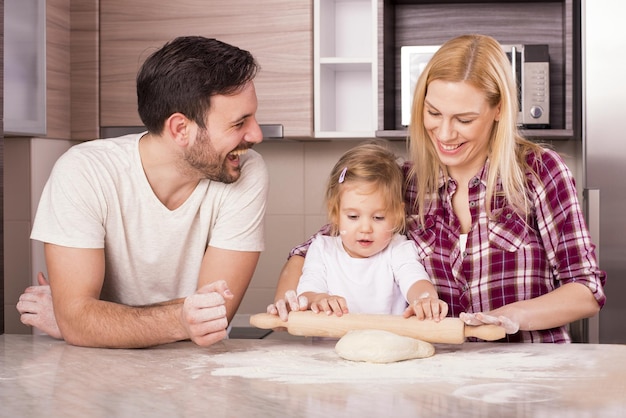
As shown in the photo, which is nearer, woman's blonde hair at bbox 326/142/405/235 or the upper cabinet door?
woman's blonde hair at bbox 326/142/405/235

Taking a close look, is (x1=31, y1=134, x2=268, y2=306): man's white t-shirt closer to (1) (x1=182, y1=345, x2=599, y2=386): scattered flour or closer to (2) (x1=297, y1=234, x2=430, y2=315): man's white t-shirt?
(2) (x1=297, y1=234, x2=430, y2=315): man's white t-shirt

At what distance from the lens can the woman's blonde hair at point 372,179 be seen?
1781 millimetres

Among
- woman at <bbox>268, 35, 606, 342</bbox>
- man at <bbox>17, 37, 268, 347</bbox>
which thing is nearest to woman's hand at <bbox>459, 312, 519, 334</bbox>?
woman at <bbox>268, 35, 606, 342</bbox>

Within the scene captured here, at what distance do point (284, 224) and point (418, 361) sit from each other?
5.58 feet

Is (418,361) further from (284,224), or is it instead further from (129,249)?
(284,224)

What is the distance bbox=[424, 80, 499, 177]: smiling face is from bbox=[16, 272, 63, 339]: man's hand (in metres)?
0.86

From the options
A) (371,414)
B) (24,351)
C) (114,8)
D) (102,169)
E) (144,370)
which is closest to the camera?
(371,414)

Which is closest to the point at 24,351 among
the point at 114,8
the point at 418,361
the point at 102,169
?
the point at 102,169

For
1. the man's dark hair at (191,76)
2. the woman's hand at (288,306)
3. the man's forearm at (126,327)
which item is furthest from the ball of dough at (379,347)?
the man's dark hair at (191,76)

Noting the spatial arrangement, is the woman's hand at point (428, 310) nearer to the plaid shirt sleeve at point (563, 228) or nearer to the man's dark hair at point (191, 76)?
the plaid shirt sleeve at point (563, 228)

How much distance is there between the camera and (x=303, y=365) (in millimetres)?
1287

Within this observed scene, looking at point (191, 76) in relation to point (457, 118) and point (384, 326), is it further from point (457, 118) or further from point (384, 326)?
point (384, 326)

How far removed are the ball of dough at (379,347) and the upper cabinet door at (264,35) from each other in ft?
4.55

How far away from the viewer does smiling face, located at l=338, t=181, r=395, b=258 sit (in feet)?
5.81
